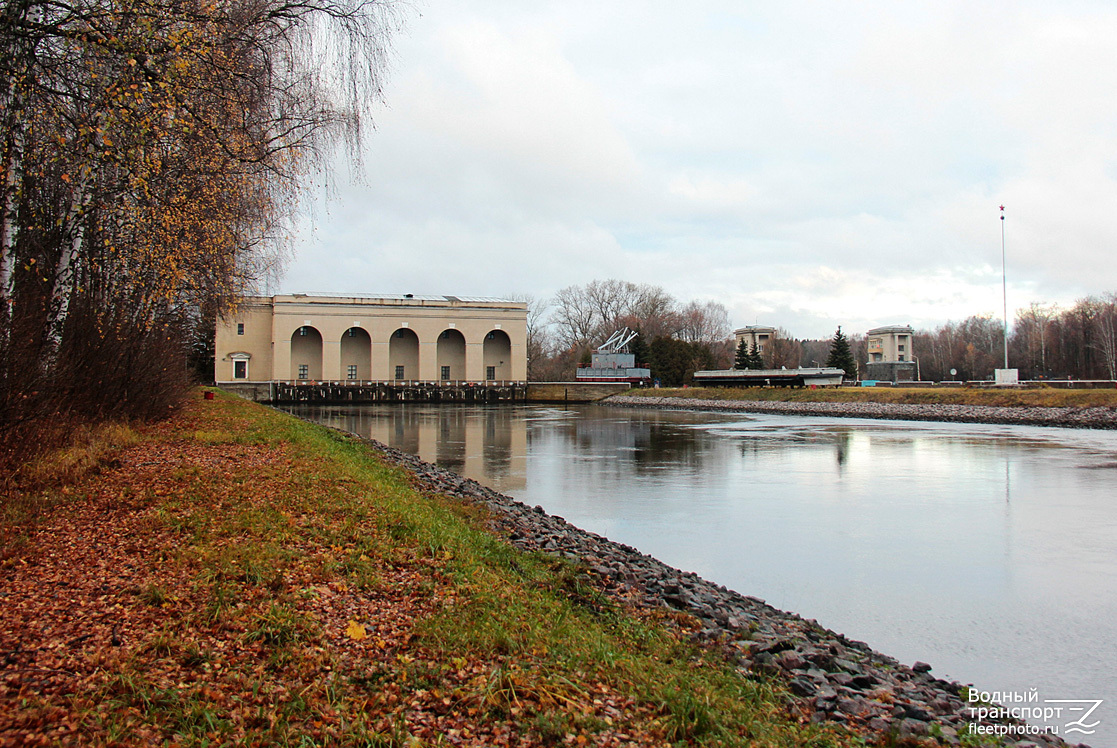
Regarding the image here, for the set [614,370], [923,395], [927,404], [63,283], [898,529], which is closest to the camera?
[63,283]

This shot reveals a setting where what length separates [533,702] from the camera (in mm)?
3418

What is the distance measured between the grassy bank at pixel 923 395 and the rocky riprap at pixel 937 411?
804 mm

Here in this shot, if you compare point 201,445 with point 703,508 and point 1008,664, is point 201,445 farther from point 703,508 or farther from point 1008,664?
point 1008,664

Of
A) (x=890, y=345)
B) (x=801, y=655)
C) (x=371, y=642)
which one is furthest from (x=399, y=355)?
(x=371, y=642)

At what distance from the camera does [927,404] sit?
3959 cm

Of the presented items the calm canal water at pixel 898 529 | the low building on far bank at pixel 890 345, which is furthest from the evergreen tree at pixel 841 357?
the calm canal water at pixel 898 529

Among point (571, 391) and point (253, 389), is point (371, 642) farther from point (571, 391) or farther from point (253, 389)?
point (253, 389)

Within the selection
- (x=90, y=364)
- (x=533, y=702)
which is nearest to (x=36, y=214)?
(x=90, y=364)

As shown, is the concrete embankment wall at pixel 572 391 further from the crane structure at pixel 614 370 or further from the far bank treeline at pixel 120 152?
the far bank treeline at pixel 120 152

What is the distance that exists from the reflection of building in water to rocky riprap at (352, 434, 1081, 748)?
278 inches

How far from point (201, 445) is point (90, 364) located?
6.61 feet

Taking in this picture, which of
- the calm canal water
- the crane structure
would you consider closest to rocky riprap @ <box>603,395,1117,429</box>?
the calm canal water

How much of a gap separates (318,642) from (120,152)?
5.43 m

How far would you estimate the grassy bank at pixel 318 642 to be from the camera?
3111 millimetres
